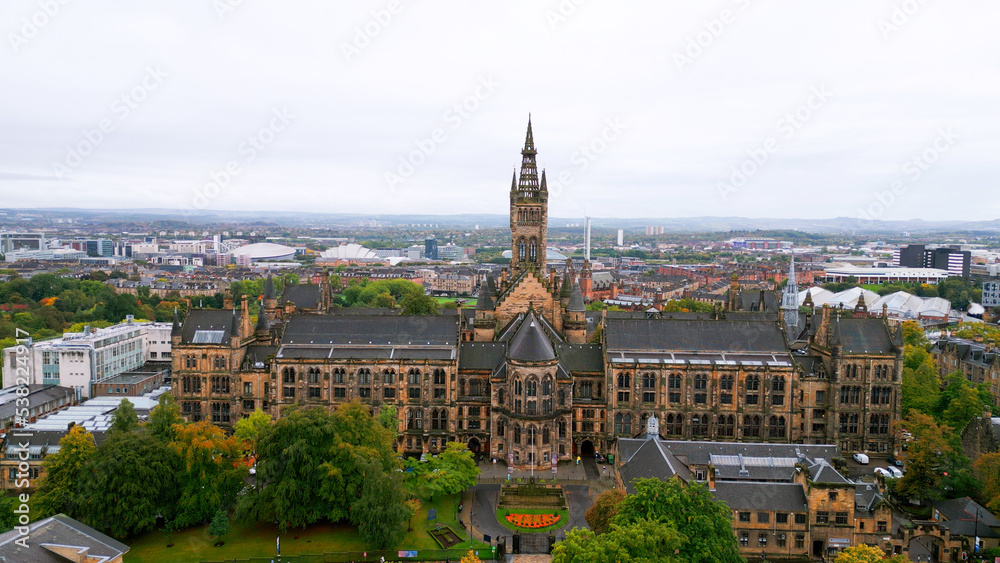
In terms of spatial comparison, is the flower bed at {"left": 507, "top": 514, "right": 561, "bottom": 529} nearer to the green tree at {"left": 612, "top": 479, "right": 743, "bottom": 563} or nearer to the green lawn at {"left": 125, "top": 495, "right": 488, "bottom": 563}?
the green lawn at {"left": 125, "top": 495, "right": 488, "bottom": 563}

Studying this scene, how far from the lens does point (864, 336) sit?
281ft

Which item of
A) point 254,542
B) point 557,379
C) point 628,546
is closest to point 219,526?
point 254,542

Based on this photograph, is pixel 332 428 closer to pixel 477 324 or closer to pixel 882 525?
pixel 477 324

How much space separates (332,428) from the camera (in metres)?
61.3

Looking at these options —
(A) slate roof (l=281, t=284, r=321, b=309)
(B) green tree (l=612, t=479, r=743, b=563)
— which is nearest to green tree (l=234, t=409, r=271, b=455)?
(A) slate roof (l=281, t=284, r=321, b=309)

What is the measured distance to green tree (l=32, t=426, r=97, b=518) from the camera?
2213 inches

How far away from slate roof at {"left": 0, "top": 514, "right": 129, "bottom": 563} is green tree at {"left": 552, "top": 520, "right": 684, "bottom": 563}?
3141 centimetres

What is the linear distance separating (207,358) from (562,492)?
165 feet

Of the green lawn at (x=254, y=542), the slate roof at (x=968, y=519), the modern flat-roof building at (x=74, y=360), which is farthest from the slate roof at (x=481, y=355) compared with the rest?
the modern flat-roof building at (x=74, y=360)

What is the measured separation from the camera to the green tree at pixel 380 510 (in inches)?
2248

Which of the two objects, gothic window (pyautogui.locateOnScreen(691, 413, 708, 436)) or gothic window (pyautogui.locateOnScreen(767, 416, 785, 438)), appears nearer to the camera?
gothic window (pyautogui.locateOnScreen(691, 413, 708, 436))

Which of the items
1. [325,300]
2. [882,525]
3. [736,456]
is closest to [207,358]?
[325,300]

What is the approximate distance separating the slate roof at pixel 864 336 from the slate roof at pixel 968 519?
1007 inches

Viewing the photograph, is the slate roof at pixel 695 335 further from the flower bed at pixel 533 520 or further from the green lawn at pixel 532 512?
the flower bed at pixel 533 520
